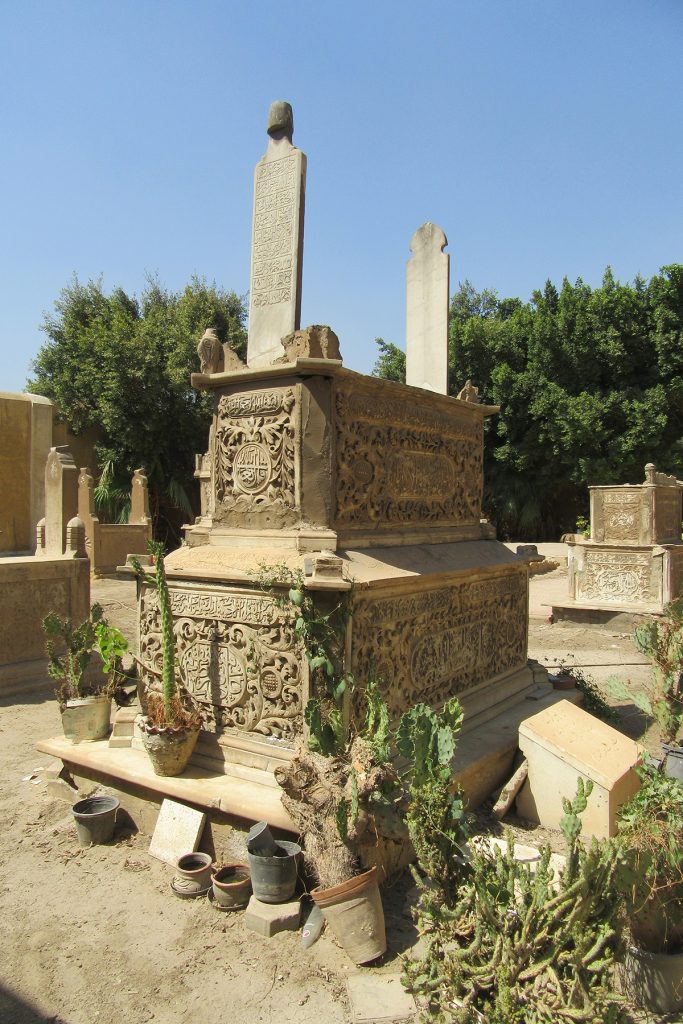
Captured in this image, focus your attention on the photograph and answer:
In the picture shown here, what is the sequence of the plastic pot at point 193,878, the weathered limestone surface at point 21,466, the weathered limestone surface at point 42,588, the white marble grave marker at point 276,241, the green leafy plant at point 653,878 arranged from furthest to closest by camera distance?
the weathered limestone surface at point 21,466 < the weathered limestone surface at point 42,588 < the white marble grave marker at point 276,241 < the plastic pot at point 193,878 < the green leafy plant at point 653,878

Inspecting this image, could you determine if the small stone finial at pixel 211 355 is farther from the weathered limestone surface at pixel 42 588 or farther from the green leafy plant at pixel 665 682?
the weathered limestone surface at pixel 42 588

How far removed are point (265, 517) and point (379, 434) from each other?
3.04ft

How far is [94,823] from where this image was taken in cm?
391

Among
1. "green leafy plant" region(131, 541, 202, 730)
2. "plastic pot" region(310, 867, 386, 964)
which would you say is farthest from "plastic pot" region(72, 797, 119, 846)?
"plastic pot" region(310, 867, 386, 964)

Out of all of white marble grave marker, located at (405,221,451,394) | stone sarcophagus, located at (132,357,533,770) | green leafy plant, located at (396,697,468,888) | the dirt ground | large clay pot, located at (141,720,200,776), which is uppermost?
white marble grave marker, located at (405,221,451,394)

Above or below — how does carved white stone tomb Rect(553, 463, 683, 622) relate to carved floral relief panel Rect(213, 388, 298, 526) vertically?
below

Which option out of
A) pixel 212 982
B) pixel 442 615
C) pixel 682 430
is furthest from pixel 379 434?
pixel 682 430

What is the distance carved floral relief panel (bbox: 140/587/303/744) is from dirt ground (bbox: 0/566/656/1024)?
87cm

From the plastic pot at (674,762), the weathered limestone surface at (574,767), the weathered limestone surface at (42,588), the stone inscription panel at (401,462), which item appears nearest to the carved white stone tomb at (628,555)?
the stone inscription panel at (401,462)

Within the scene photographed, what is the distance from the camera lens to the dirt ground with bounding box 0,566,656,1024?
269 centimetres

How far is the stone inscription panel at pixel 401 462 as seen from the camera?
4254 millimetres

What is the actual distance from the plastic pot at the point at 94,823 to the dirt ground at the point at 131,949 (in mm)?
59

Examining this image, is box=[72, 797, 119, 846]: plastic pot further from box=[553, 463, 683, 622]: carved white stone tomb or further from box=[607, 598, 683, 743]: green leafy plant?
box=[553, 463, 683, 622]: carved white stone tomb

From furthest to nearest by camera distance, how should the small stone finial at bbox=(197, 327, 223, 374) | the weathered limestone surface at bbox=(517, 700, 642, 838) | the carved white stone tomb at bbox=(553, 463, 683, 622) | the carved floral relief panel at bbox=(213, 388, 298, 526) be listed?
the carved white stone tomb at bbox=(553, 463, 683, 622) < the small stone finial at bbox=(197, 327, 223, 374) < the carved floral relief panel at bbox=(213, 388, 298, 526) < the weathered limestone surface at bbox=(517, 700, 642, 838)
